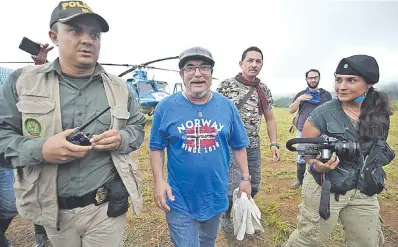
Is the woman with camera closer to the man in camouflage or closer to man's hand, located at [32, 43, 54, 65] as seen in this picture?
the man in camouflage

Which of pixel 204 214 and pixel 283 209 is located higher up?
pixel 204 214

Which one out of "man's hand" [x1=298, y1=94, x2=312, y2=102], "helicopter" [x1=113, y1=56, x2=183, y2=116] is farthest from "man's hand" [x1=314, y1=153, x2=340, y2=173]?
"helicopter" [x1=113, y1=56, x2=183, y2=116]

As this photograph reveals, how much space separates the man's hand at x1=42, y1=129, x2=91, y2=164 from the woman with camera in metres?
1.90

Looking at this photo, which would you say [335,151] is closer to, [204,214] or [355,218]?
[355,218]

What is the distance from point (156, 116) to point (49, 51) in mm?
1525

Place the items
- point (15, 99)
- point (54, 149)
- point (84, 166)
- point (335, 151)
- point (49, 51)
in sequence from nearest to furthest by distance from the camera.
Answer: point (54, 149), point (15, 99), point (84, 166), point (335, 151), point (49, 51)

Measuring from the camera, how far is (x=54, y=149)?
4.78 feet

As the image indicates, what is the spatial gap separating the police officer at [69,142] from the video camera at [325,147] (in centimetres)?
139

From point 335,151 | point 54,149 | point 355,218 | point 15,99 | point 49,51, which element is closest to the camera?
point 54,149

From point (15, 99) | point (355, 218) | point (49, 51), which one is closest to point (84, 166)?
point (15, 99)

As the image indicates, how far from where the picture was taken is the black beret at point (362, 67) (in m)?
2.21

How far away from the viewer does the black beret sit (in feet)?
7.25

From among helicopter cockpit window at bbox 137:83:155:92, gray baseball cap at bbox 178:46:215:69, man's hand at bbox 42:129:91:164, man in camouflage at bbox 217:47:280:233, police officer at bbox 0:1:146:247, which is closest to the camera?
man's hand at bbox 42:129:91:164

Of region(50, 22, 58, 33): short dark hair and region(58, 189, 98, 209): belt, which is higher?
region(50, 22, 58, 33): short dark hair
